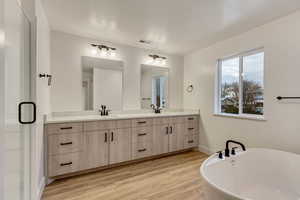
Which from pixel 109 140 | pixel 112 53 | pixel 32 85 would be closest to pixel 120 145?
pixel 109 140

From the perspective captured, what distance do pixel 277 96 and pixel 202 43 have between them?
1711mm

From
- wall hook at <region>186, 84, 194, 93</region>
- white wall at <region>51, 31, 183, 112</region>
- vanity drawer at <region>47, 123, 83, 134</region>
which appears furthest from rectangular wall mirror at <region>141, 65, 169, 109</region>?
vanity drawer at <region>47, 123, 83, 134</region>

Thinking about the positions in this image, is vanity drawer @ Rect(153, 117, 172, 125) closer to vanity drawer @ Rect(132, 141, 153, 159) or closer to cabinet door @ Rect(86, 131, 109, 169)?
vanity drawer @ Rect(132, 141, 153, 159)

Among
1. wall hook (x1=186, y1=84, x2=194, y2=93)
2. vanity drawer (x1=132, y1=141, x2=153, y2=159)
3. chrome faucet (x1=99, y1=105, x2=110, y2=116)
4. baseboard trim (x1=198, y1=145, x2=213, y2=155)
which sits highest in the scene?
wall hook (x1=186, y1=84, x2=194, y2=93)

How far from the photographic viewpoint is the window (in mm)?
2629

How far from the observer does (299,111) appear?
2.04 m

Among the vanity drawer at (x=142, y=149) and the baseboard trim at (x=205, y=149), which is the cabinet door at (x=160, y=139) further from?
the baseboard trim at (x=205, y=149)

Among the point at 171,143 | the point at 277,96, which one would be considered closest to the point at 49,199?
the point at 171,143

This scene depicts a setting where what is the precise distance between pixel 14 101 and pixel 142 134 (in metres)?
2.05

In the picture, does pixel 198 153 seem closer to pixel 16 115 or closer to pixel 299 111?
pixel 299 111

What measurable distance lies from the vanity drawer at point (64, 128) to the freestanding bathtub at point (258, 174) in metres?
1.84

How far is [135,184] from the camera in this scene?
2.21 m

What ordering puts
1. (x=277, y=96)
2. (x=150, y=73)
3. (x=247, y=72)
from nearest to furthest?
(x=277, y=96)
(x=247, y=72)
(x=150, y=73)

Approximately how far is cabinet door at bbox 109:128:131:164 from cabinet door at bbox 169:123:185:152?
37.8 inches
